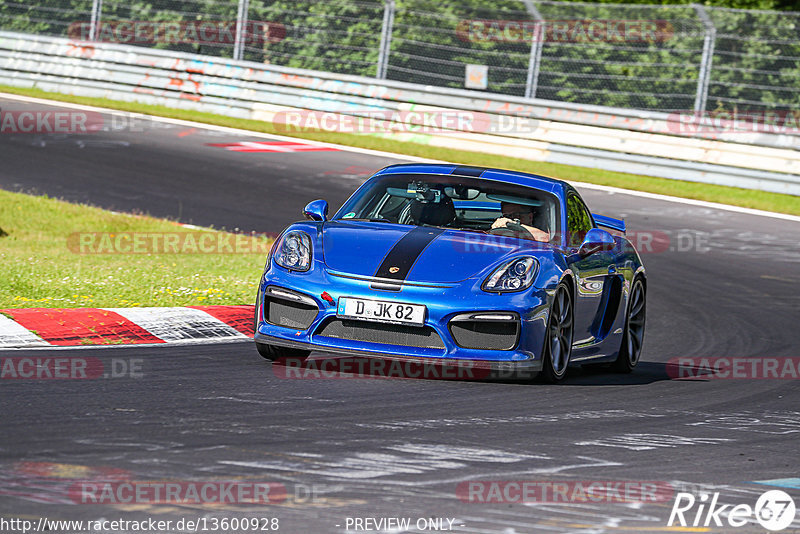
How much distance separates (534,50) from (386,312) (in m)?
13.9

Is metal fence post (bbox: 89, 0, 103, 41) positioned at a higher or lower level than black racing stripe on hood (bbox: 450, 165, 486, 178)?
higher

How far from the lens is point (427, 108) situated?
2141cm

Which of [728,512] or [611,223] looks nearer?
[728,512]

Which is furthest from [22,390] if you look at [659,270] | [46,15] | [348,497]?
[46,15]

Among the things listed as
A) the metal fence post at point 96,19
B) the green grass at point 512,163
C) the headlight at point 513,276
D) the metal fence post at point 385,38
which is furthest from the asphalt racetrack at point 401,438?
the metal fence post at point 96,19

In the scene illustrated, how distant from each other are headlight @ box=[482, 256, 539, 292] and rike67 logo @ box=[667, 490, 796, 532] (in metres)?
2.40

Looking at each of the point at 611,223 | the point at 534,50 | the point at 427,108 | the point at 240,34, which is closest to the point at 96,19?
the point at 240,34

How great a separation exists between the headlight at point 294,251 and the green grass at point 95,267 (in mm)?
2138

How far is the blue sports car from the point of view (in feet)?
23.7

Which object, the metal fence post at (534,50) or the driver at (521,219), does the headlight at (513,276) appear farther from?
the metal fence post at (534,50)

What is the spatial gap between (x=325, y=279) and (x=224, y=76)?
625 inches

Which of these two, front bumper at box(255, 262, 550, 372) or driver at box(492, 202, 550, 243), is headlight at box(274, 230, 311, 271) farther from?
driver at box(492, 202, 550, 243)

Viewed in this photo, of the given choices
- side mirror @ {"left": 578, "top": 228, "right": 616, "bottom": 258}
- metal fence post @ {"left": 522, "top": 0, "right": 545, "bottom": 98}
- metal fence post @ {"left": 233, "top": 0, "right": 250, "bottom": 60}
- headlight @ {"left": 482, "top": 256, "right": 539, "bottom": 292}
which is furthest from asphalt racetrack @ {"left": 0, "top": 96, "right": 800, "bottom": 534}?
metal fence post @ {"left": 233, "top": 0, "right": 250, "bottom": 60}

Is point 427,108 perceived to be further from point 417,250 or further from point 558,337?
point 417,250
